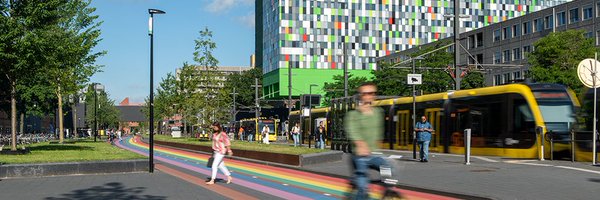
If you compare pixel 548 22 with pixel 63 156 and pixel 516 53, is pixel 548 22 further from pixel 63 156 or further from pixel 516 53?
pixel 63 156

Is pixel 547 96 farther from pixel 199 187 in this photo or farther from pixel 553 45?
pixel 553 45

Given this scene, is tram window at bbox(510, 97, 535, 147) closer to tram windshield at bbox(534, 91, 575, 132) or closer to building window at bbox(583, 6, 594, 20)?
tram windshield at bbox(534, 91, 575, 132)

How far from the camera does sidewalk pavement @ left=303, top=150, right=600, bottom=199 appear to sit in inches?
428

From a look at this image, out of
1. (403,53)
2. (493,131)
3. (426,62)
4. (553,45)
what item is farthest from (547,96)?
(403,53)

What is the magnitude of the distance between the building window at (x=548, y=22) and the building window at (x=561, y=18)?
610 millimetres

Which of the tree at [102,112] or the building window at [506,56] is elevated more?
the building window at [506,56]

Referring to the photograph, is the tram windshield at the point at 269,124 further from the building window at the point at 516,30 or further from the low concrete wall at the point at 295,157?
Answer: the low concrete wall at the point at 295,157

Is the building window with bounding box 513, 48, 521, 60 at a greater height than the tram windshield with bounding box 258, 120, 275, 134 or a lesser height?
greater

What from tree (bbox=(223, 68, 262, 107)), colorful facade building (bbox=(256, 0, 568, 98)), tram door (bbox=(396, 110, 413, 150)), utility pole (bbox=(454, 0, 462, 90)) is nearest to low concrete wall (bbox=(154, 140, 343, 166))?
utility pole (bbox=(454, 0, 462, 90))

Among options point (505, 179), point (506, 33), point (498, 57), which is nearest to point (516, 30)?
point (506, 33)

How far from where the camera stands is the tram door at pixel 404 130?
30297 millimetres

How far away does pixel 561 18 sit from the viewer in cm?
6769

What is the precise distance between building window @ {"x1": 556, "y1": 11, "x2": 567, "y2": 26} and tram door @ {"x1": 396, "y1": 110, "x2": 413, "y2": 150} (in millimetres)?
43696

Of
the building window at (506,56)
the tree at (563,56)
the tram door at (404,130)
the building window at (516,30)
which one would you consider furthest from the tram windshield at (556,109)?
A: the building window at (506,56)
